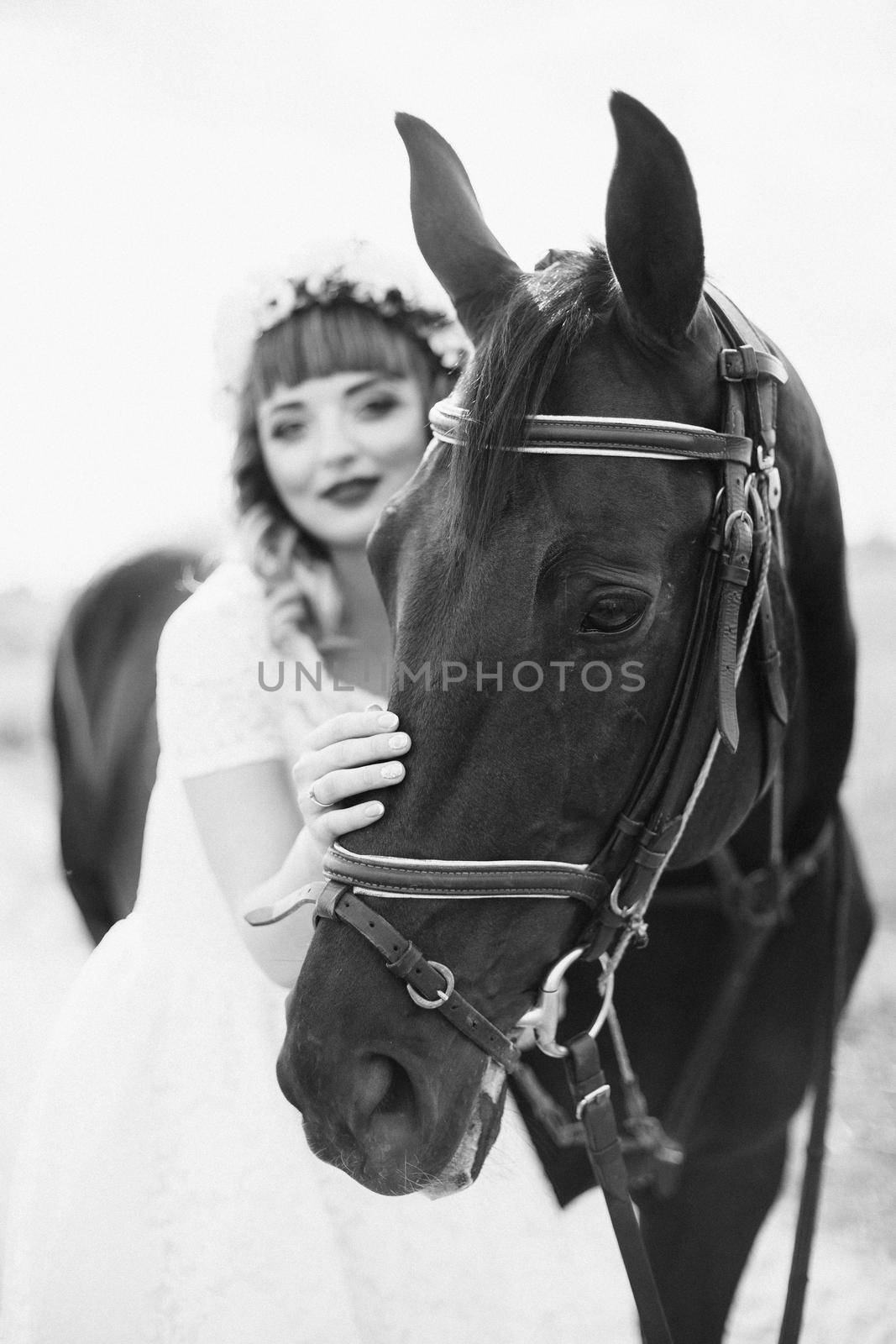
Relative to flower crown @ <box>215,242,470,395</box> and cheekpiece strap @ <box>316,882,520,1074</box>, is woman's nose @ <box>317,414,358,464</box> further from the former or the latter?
cheekpiece strap @ <box>316,882,520,1074</box>

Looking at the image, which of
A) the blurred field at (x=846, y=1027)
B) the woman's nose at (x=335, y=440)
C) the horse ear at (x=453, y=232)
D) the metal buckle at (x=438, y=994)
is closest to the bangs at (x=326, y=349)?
the woman's nose at (x=335, y=440)

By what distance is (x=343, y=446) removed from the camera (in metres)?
2.07

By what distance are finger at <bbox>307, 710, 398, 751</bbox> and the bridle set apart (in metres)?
0.16

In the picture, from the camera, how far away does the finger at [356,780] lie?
1279 millimetres

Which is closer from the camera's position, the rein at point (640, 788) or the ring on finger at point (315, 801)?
the rein at point (640, 788)

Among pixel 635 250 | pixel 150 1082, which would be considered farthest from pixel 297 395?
Answer: pixel 150 1082

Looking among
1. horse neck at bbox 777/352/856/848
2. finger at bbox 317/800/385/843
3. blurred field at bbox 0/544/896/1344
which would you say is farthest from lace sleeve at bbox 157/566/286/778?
blurred field at bbox 0/544/896/1344

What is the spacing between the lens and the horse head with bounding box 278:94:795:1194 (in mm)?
1243

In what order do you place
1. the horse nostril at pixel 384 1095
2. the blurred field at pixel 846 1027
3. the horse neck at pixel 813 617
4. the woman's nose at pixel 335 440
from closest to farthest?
the horse nostril at pixel 384 1095, the horse neck at pixel 813 617, the woman's nose at pixel 335 440, the blurred field at pixel 846 1027

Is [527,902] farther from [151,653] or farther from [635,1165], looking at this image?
[151,653]

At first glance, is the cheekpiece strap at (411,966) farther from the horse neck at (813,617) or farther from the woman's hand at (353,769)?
the horse neck at (813,617)

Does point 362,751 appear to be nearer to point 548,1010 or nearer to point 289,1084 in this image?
point 289,1084

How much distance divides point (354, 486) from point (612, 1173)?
1402 millimetres

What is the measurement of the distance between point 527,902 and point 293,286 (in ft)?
4.93
